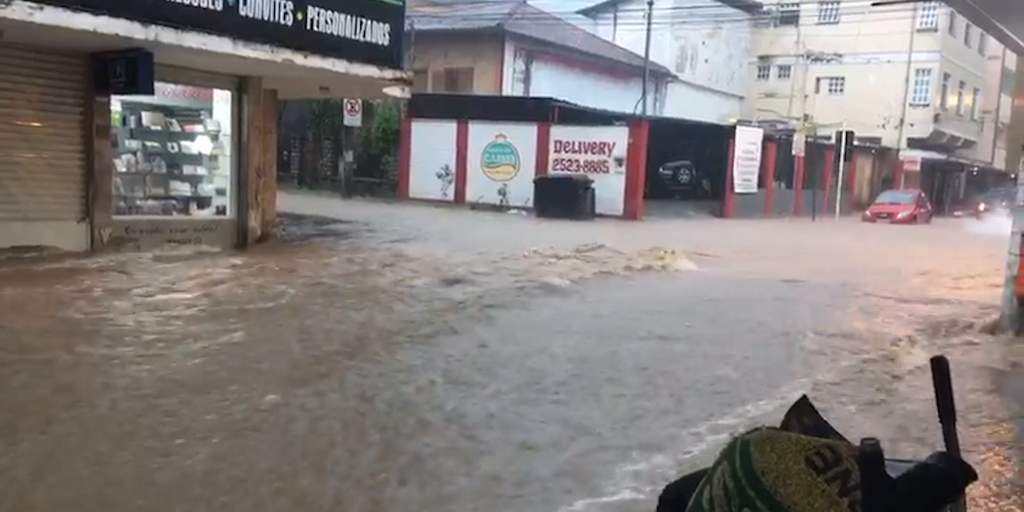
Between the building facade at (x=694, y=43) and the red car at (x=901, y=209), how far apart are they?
12.1m

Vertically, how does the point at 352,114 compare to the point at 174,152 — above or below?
above

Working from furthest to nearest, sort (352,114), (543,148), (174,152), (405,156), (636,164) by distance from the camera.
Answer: (405,156)
(352,114)
(543,148)
(636,164)
(174,152)

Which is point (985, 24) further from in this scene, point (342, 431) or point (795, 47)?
point (795, 47)

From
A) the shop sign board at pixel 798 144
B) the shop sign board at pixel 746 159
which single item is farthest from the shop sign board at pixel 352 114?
the shop sign board at pixel 798 144

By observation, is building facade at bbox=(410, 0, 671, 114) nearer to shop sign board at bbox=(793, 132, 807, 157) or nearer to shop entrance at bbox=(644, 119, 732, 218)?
shop entrance at bbox=(644, 119, 732, 218)

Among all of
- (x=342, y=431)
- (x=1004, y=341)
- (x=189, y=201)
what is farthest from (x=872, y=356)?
(x=189, y=201)

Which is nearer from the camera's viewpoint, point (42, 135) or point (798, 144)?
point (42, 135)

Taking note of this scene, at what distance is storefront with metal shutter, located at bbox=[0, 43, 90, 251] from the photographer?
10.8m

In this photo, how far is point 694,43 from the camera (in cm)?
4378

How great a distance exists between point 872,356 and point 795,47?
40.8 meters

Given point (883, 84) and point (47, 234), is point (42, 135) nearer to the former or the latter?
point (47, 234)

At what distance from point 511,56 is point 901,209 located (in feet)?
45.3

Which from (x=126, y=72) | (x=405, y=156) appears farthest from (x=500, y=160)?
(x=126, y=72)

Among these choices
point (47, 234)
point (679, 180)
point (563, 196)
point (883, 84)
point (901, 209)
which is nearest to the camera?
point (47, 234)
